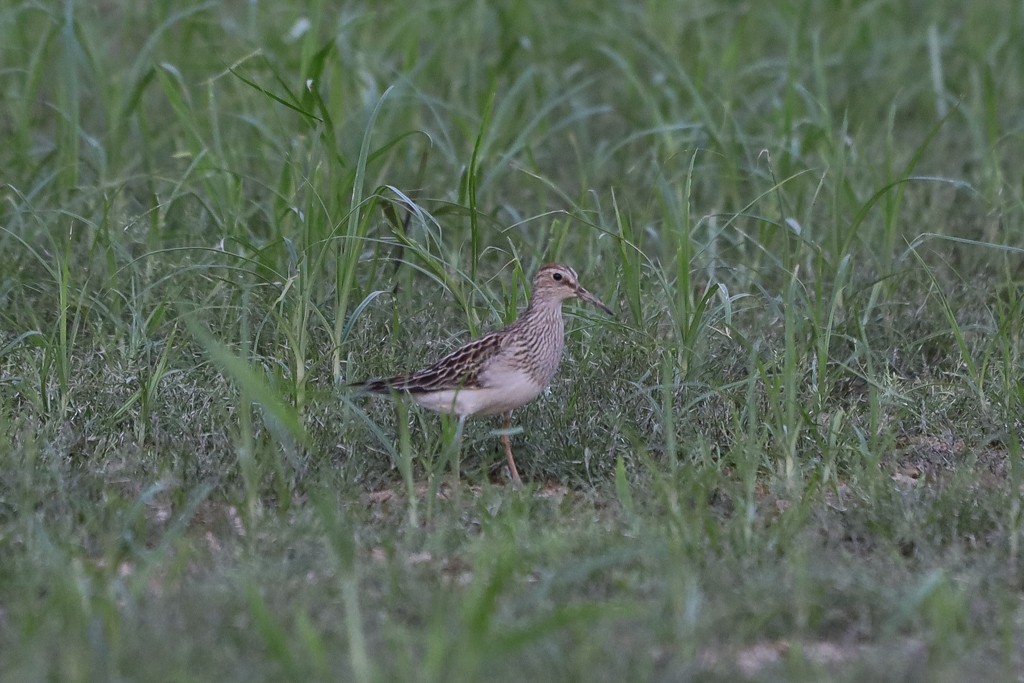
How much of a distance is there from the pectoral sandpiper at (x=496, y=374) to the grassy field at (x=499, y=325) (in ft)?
0.65

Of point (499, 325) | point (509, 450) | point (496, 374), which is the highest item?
point (496, 374)

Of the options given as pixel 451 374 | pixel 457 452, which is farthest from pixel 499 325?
pixel 457 452

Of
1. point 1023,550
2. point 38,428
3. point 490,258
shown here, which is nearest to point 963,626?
point 1023,550

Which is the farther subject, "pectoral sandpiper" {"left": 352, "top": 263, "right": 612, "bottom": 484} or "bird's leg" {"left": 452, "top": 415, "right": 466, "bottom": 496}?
"pectoral sandpiper" {"left": 352, "top": 263, "right": 612, "bottom": 484}

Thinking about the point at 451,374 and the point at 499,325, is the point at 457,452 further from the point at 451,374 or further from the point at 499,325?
the point at 499,325

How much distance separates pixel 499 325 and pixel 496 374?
2.78 ft

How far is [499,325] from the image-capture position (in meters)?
5.92

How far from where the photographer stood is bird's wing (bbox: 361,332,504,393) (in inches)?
202

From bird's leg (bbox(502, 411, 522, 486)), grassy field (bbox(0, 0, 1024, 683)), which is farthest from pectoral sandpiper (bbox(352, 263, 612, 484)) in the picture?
grassy field (bbox(0, 0, 1024, 683))

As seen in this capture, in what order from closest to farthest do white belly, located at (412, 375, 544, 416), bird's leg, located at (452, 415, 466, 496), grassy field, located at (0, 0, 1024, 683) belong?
grassy field, located at (0, 0, 1024, 683) < bird's leg, located at (452, 415, 466, 496) < white belly, located at (412, 375, 544, 416)

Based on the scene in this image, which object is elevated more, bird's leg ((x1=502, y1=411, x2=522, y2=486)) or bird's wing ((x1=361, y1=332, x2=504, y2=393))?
bird's wing ((x1=361, y1=332, x2=504, y2=393))

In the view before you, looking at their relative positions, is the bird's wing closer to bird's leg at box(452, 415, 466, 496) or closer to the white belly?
the white belly

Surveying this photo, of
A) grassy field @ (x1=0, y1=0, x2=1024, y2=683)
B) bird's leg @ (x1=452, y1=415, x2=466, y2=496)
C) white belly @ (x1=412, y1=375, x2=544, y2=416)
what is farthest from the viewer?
white belly @ (x1=412, y1=375, x2=544, y2=416)

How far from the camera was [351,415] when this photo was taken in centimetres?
527
